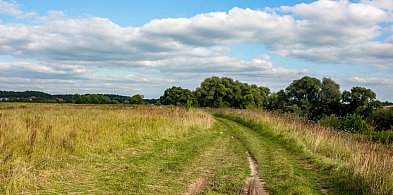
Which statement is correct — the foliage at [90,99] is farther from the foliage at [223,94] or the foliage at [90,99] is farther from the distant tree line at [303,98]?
the foliage at [223,94]

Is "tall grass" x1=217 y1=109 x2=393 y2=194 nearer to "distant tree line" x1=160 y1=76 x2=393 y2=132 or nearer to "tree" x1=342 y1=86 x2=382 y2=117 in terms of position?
"distant tree line" x1=160 y1=76 x2=393 y2=132

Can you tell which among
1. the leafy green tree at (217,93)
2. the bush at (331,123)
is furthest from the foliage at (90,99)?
the bush at (331,123)

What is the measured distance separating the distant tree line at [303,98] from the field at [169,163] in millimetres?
47769

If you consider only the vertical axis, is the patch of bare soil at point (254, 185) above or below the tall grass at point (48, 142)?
below

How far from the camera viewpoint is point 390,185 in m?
8.45

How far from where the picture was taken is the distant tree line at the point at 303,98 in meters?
72.0

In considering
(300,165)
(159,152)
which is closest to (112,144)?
(159,152)

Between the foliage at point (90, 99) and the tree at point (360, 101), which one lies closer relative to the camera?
the tree at point (360, 101)

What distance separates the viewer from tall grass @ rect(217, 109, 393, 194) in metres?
8.85

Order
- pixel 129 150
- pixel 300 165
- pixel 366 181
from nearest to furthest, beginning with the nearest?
pixel 366 181 < pixel 300 165 < pixel 129 150

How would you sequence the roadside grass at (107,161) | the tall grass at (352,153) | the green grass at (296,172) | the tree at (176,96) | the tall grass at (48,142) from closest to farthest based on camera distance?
1. the tall grass at (48,142)
2. the roadside grass at (107,161)
3. the tall grass at (352,153)
4. the green grass at (296,172)
5. the tree at (176,96)

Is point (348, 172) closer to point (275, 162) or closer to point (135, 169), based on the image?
point (275, 162)

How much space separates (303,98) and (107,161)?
3064 inches

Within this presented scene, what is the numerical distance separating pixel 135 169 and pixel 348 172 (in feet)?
19.4
